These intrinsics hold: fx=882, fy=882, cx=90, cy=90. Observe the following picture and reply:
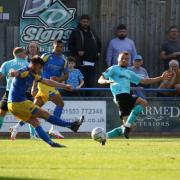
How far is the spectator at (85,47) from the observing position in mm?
24000

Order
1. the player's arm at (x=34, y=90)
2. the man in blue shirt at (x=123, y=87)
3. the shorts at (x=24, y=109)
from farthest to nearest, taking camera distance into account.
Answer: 1. the player's arm at (x=34, y=90)
2. the man in blue shirt at (x=123, y=87)
3. the shorts at (x=24, y=109)

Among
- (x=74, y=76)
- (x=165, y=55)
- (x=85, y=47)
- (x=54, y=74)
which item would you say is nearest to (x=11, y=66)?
(x=54, y=74)

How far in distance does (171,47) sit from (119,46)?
59.5 inches

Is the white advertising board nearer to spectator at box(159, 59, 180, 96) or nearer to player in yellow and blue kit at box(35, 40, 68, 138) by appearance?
spectator at box(159, 59, 180, 96)

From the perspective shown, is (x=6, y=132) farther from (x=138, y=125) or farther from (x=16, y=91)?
(x=16, y=91)

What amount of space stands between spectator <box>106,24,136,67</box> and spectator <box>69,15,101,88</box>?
0.35 metres

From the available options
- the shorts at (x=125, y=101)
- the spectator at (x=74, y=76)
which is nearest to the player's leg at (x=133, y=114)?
the shorts at (x=125, y=101)

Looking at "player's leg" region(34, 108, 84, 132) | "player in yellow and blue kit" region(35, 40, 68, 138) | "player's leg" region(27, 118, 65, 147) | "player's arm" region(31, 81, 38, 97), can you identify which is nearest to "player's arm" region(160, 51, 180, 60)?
"player in yellow and blue kit" region(35, 40, 68, 138)

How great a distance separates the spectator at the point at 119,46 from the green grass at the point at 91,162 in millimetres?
6980

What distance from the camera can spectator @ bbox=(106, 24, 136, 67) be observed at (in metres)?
24.2

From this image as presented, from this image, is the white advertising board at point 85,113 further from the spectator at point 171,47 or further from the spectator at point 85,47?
the spectator at point 171,47

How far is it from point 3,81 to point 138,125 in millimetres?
4403

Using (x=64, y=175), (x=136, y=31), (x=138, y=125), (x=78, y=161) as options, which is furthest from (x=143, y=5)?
(x=64, y=175)

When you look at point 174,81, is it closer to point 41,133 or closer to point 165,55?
point 165,55
